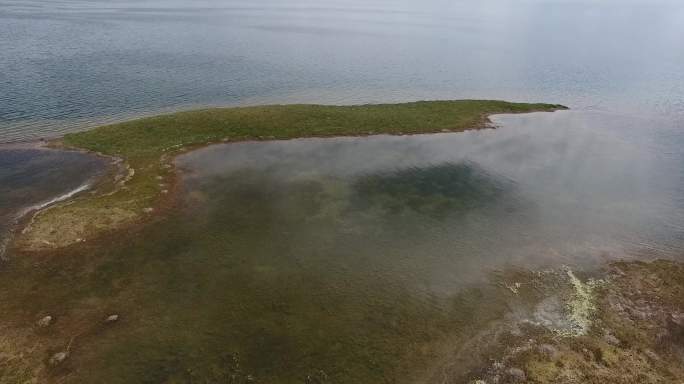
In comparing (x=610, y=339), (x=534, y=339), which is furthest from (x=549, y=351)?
(x=610, y=339)

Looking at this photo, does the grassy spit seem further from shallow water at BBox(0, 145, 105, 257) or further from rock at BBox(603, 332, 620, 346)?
rock at BBox(603, 332, 620, 346)

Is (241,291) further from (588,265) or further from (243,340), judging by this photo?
(588,265)

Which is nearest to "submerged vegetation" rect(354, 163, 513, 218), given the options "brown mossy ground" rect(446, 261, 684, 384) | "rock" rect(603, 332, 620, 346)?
"brown mossy ground" rect(446, 261, 684, 384)

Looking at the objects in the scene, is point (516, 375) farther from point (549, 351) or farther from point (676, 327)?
point (676, 327)

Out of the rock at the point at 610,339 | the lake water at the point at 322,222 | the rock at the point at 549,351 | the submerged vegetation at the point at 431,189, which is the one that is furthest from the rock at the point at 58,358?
the rock at the point at 610,339

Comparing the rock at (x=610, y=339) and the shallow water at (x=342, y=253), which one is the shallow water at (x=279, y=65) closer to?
the shallow water at (x=342, y=253)
